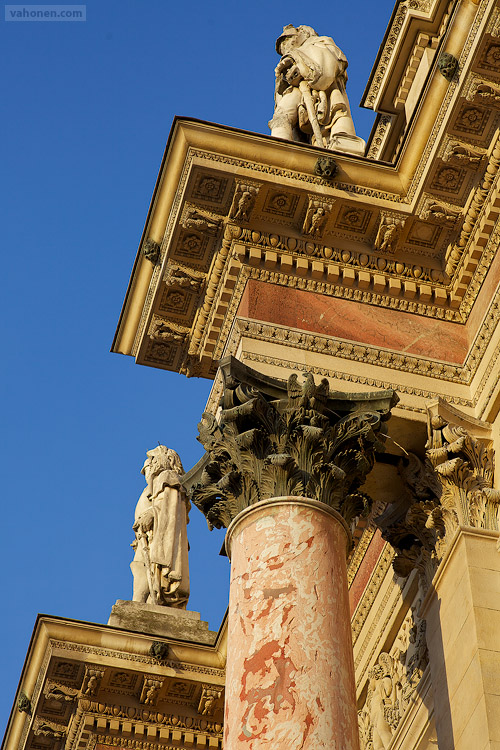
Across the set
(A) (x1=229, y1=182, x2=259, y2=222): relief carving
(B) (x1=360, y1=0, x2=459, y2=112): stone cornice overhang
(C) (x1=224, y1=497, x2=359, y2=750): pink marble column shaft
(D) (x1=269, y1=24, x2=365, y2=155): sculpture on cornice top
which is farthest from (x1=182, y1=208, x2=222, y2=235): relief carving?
(B) (x1=360, y1=0, x2=459, y2=112): stone cornice overhang

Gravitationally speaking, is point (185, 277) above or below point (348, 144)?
below

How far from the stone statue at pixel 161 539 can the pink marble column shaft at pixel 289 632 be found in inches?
337

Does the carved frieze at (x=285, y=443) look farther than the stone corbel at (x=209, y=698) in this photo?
No

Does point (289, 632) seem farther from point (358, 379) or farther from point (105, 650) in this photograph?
point (105, 650)

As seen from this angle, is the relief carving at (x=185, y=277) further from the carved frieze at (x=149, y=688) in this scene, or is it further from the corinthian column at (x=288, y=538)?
the carved frieze at (x=149, y=688)

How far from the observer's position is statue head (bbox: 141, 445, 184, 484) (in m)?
18.6

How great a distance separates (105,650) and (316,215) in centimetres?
699

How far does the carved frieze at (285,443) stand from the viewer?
348 inches

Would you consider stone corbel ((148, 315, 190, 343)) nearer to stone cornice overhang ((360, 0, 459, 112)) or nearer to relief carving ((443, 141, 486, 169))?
relief carving ((443, 141, 486, 169))

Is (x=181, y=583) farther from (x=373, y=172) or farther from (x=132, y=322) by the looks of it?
(x=373, y=172)

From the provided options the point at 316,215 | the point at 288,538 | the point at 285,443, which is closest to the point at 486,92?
the point at 316,215

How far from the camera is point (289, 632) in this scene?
7.82 m

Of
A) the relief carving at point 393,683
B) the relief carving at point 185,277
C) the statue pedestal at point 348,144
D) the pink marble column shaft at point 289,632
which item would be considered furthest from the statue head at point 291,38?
the pink marble column shaft at point 289,632

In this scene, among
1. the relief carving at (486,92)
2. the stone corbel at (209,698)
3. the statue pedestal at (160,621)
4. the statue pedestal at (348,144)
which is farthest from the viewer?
the statue pedestal at (160,621)
